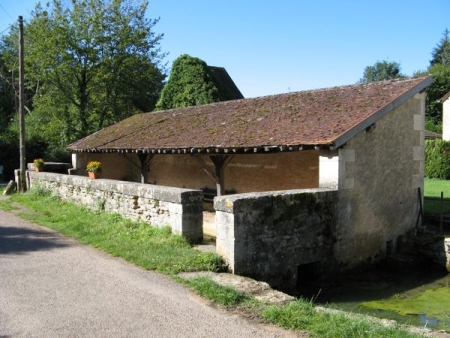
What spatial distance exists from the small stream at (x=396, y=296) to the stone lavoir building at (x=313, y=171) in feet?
1.39

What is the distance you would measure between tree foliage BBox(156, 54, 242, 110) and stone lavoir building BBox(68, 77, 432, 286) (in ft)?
32.5

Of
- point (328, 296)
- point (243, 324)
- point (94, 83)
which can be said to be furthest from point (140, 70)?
point (243, 324)

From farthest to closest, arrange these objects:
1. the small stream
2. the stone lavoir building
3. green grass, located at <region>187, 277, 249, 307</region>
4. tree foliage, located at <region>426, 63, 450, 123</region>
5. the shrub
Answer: tree foliage, located at <region>426, 63, 450, 123</region> → the shrub → the stone lavoir building → the small stream → green grass, located at <region>187, 277, 249, 307</region>

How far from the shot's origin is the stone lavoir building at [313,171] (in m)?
6.94

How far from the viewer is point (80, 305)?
4828 millimetres

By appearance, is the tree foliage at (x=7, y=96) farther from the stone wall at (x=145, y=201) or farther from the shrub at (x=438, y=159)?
Result: the shrub at (x=438, y=159)

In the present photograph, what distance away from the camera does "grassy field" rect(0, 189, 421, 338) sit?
14.0 ft

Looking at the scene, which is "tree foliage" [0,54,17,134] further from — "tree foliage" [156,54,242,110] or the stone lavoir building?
the stone lavoir building

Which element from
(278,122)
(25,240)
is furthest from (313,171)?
(25,240)

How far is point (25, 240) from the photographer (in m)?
8.31

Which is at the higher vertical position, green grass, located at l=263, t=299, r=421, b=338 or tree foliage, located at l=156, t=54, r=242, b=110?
tree foliage, located at l=156, t=54, r=242, b=110

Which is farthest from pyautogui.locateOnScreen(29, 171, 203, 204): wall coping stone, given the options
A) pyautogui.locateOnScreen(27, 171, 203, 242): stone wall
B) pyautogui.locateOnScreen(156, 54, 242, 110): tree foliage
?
pyautogui.locateOnScreen(156, 54, 242, 110): tree foliage

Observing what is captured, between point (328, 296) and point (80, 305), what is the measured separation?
4296 millimetres

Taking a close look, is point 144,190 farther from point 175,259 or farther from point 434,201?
point 434,201
